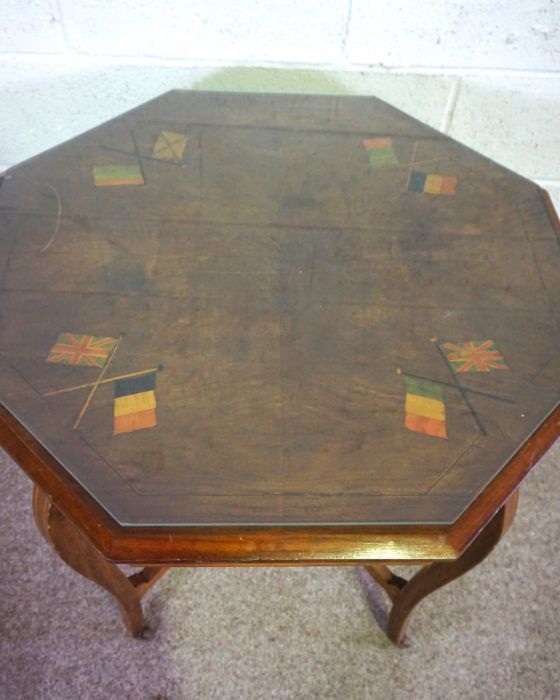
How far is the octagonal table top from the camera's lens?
0.74 meters

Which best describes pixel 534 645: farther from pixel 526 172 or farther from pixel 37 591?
pixel 526 172

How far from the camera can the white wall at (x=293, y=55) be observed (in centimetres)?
133

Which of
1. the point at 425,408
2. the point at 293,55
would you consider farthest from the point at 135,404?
the point at 293,55

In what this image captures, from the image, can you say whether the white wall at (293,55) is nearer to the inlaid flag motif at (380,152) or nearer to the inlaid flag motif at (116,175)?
the inlaid flag motif at (380,152)

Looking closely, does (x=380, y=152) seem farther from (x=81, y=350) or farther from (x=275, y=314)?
(x=81, y=350)

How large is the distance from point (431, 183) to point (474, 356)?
410 mm

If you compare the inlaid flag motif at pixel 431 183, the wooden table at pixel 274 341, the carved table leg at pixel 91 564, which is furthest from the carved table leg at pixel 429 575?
the inlaid flag motif at pixel 431 183

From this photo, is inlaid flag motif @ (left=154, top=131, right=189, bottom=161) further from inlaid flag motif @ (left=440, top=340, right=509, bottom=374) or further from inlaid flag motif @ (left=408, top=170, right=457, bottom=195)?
inlaid flag motif @ (left=440, top=340, right=509, bottom=374)

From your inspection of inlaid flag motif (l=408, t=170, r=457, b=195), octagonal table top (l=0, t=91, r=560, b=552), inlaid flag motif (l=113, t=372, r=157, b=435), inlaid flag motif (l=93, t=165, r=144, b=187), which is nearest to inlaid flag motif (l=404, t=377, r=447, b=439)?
octagonal table top (l=0, t=91, r=560, b=552)

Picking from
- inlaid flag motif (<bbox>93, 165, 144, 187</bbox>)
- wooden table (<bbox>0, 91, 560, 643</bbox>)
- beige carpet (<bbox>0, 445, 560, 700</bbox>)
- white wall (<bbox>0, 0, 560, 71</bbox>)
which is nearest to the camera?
wooden table (<bbox>0, 91, 560, 643</bbox>)

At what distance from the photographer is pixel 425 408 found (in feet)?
2.66

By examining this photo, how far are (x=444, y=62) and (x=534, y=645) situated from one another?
4.16 ft

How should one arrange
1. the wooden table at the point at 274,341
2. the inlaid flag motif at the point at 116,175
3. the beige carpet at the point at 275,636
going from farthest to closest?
the beige carpet at the point at 275,636, the inlaid flag motif at the point at 116,175, the wooden table at the point at 274,341

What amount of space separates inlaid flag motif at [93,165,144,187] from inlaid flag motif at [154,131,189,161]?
59 mm
